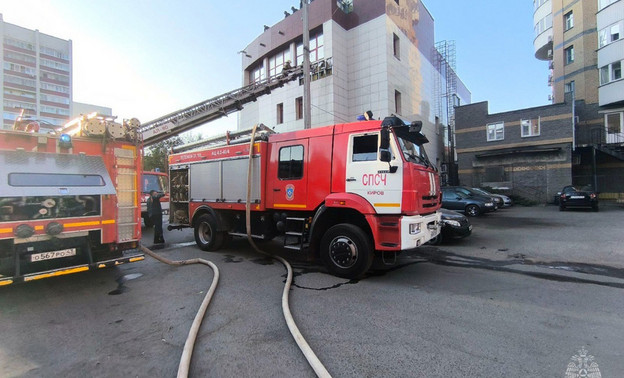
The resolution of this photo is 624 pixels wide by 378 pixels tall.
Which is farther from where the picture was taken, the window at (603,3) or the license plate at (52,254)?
the window at (603,3)

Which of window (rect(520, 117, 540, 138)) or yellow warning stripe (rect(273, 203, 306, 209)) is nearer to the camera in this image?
yellow warning stripe (rect(273, 203, 306, 209))

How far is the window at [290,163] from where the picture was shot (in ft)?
21.7

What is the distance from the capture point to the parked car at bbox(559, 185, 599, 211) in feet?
56.7

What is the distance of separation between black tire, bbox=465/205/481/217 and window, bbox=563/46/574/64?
71.5ft

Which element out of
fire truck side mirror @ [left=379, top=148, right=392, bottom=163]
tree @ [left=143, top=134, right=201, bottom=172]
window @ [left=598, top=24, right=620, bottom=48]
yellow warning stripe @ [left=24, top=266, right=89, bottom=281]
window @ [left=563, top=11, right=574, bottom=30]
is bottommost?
yellow warning stripe @ [left=24, top=266, right=89, bottom=281]

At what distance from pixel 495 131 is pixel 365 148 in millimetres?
25570

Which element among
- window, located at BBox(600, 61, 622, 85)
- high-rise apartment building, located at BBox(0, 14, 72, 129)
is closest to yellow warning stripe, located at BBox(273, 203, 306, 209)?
window, located at BBox(600, 61, 622, 85)

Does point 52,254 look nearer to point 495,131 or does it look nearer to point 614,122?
point 495,131

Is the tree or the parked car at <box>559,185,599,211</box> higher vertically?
the tree

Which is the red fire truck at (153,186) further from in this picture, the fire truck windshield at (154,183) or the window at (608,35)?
the window at (608,35)

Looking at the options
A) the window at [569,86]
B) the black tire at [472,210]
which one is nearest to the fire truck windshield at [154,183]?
the black tire at [472,210]

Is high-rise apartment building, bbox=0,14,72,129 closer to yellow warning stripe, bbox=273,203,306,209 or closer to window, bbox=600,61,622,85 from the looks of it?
yellow warning stripe, bbox=273,203,306,209

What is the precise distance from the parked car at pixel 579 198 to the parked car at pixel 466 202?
215 inches

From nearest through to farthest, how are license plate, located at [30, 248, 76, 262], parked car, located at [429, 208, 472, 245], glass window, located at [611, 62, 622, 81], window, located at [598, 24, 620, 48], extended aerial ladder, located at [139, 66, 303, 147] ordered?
license plate, located at [30, 248, 76, 262]
parked car, located at [429, 208, 472, 245]
extended aerial ladder, located at [139, 66, 303, 147]
glass window, located at [611, 62, 622, 81]
window, located at [598, 24, 620, 48]
